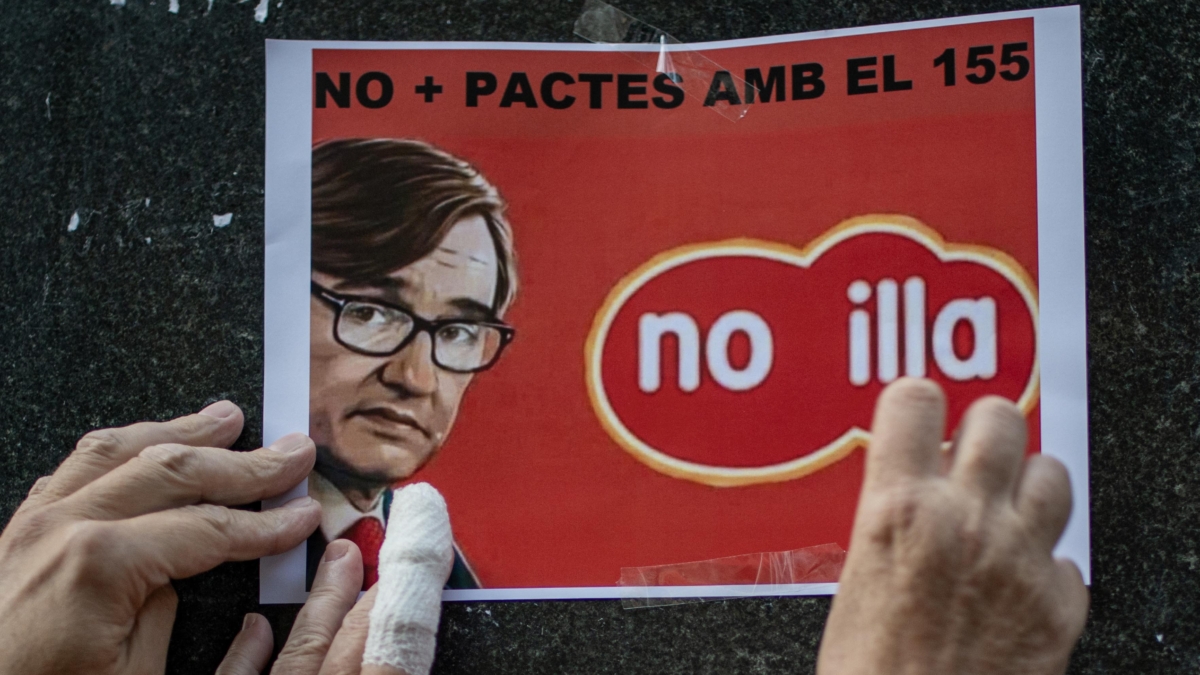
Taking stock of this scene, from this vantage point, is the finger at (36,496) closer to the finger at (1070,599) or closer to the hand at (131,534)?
the hand at (131,534)

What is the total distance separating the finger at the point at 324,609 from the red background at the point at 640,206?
0.08 meters

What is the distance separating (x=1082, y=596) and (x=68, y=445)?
0.65m

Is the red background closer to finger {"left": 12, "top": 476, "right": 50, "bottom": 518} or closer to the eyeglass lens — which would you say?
the eyeglass lens

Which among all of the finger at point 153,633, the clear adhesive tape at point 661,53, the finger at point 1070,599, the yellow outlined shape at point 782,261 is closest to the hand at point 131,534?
the finger at point 153,633

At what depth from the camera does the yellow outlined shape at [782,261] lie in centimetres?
63

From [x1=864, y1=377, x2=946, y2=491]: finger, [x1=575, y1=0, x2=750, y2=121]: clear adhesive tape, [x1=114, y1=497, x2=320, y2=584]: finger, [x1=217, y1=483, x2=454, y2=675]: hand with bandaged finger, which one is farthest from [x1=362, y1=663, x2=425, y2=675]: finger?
[x1=575, y1=0, x2=750, y2=121]: clear adhesive tape

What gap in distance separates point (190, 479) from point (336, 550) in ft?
0.34

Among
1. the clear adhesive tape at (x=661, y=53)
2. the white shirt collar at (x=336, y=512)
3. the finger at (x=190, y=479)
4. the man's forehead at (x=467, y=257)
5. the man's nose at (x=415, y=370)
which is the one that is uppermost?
the clear adhesive tape at (x=661, y=53)

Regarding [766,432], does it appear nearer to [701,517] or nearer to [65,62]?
[701,517]

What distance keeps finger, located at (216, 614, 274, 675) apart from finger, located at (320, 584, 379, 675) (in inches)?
2.1

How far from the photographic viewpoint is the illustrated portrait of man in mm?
648

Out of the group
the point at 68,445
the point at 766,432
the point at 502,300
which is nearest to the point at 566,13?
the point at 502,300

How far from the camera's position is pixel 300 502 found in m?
0.64

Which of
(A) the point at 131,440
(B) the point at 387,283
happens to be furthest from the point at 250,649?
(B) the point at 387,283
